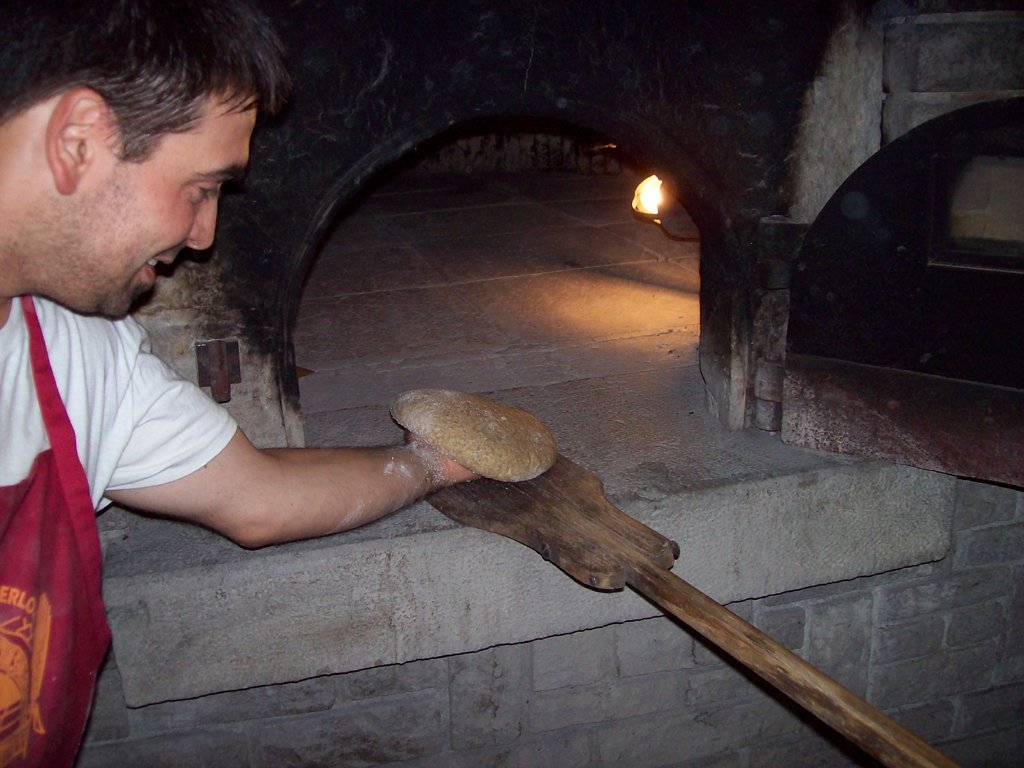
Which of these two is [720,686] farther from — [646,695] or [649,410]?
[649,410]

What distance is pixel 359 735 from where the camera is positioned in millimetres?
2277

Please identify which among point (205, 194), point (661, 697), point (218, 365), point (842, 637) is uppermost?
point (205, 194)

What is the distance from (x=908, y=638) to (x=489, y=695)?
110 centimetres

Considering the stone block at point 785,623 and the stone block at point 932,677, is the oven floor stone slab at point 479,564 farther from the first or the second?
the stone block at point 932,677

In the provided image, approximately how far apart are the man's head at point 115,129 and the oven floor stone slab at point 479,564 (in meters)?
0.71

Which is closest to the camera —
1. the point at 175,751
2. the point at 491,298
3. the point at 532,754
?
the point at 175,751

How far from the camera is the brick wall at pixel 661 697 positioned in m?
2.20

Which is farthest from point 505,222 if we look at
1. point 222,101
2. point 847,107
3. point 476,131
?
point 222,101

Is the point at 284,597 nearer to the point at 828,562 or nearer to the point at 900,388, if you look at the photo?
the point at 828,562

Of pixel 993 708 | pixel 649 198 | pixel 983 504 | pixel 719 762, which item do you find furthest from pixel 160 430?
pixel 649 198

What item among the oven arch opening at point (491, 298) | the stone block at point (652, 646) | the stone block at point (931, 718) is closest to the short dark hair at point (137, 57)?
the oven arch opening at point (491, 298)

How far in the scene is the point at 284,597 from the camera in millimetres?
1953

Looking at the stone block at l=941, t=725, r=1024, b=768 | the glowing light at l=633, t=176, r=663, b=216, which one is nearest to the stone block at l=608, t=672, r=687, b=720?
the stone block at l=941, t=725, r=1024, b=768

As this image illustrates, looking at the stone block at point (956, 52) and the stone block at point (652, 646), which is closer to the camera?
the stone block at point (956, 52)
